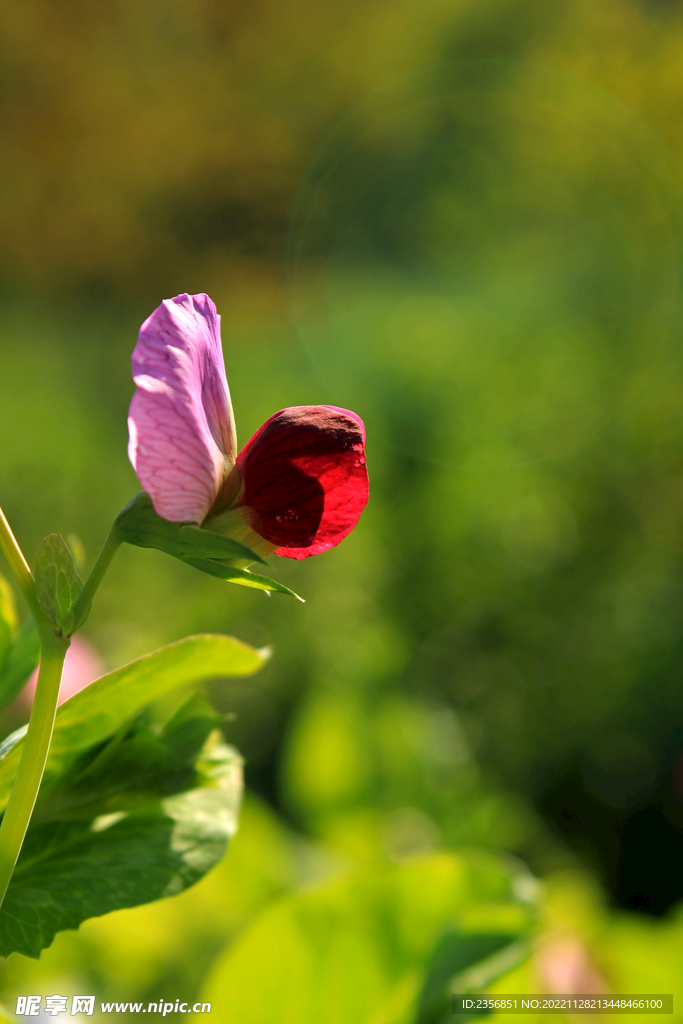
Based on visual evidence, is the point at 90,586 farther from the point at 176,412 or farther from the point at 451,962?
the point at 451,962

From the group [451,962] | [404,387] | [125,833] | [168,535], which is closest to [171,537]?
[168,535]

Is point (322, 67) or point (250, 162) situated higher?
point (322, 67)

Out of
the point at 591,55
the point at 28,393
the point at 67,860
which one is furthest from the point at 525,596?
the point at 591,55

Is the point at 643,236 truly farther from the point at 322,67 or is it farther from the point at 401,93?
the point at 322,67

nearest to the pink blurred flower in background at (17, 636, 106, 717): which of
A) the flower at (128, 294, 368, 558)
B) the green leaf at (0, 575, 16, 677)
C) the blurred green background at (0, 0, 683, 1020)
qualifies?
the blurred green background at (0, 0, 683, 1020)

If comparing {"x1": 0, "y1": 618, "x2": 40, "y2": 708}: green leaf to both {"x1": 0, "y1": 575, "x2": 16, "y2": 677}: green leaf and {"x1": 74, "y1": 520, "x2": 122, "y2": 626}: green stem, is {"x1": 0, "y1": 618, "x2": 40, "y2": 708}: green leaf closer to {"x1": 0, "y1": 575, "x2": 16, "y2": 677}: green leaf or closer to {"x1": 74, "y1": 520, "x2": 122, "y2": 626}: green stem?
{"x1": 0, "y1": 575, "x2": 16, "y2": 677}: green leaf

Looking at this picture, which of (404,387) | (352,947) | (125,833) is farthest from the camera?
(404,387)
